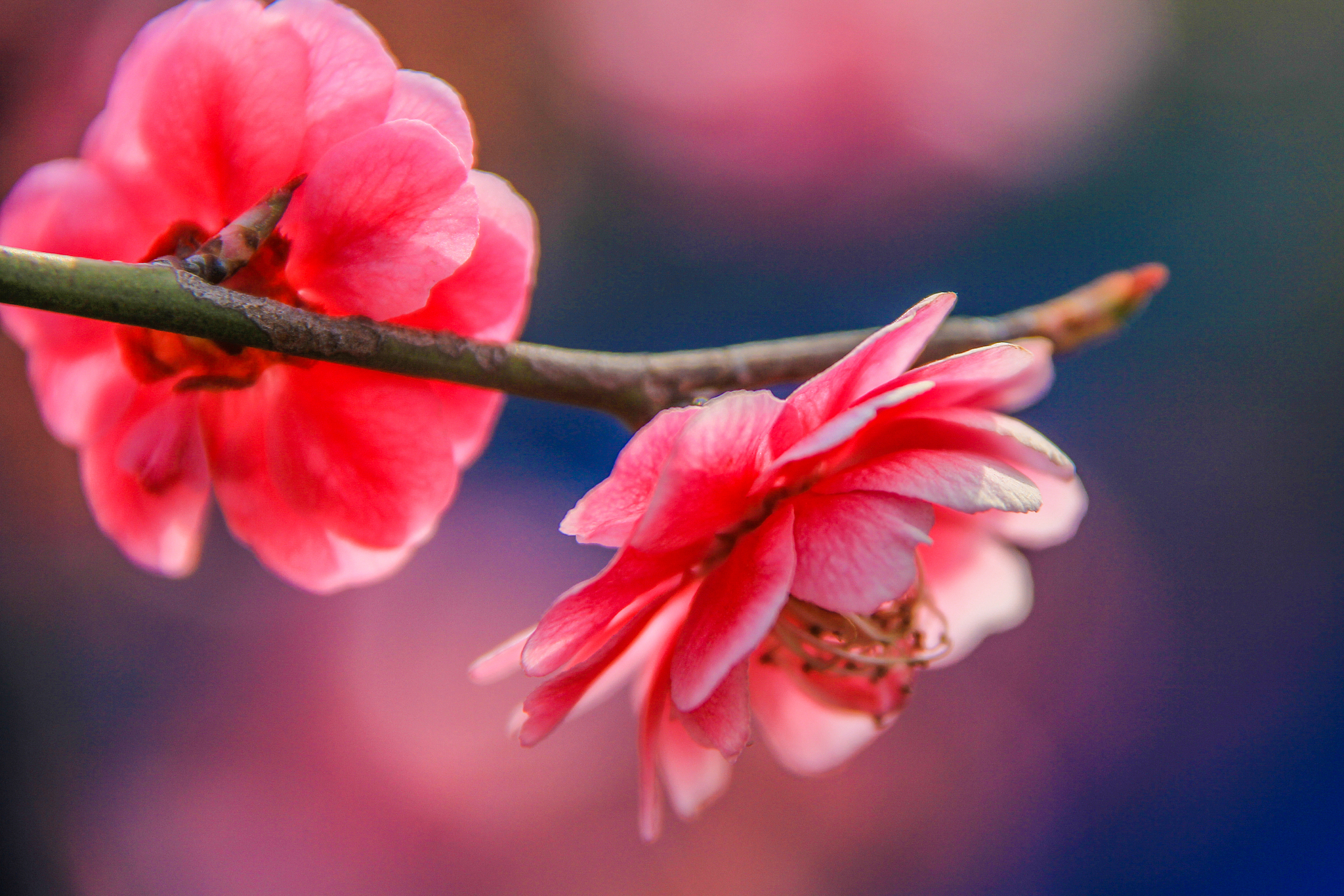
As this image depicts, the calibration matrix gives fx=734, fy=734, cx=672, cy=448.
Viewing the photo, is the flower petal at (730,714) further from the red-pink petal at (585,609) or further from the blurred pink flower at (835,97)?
the blurred pink flower at (835,97)

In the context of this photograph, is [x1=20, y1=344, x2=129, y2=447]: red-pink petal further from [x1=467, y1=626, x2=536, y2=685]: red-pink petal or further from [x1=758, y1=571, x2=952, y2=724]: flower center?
[x1=758, y1=571, x2=952, y2=724]: flower center

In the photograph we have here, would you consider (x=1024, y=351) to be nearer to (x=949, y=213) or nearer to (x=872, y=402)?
(x=872, y=402)

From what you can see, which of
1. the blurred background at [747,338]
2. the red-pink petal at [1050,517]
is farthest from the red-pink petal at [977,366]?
the blurred background at [747,338]

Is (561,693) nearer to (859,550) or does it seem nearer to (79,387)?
(859,550)

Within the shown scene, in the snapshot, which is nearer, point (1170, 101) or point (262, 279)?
point (262, 279)

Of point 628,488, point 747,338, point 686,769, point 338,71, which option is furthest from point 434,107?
point 747,338

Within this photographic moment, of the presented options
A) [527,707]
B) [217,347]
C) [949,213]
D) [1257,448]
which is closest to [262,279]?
[217,347]

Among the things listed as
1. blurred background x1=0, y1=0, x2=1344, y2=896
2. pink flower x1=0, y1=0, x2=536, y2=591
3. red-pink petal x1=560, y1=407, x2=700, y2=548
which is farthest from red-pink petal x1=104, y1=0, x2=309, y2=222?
blurred background x1=0, y1=0, x2=1344, y2=896
